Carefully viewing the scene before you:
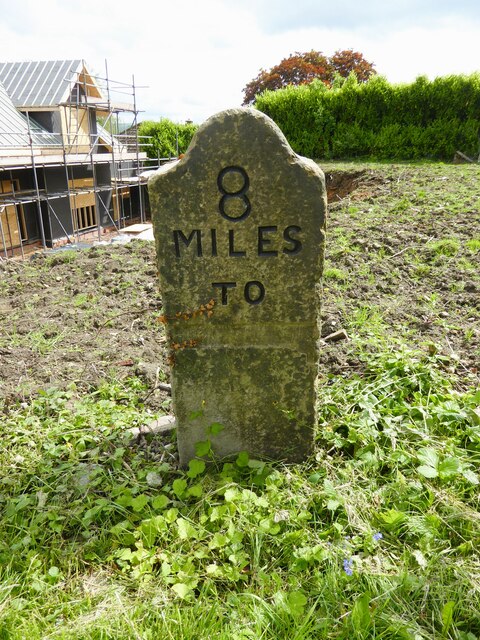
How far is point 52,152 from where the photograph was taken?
52.4 feet

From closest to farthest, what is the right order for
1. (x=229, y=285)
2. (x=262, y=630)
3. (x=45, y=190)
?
(x=262, y=630)
(x=229, y=285)
(x=45, y=190)

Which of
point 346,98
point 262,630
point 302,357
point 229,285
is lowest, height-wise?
point 262,630

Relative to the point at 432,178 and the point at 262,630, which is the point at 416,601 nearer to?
the point at 262,630

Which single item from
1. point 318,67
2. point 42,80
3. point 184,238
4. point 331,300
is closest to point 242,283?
point 184,238

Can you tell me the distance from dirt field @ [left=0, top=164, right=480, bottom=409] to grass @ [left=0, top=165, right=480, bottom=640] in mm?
216

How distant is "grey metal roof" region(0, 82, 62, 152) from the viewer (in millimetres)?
14670

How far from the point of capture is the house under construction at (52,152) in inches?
580

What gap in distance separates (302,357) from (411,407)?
75cm

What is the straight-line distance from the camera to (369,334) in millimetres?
3516

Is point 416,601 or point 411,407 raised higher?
point 411,407

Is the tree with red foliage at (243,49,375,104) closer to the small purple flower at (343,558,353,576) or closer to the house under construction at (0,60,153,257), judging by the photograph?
the house under construction at (0,60,153,257)

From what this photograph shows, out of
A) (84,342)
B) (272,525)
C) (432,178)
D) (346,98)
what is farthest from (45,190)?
(272,525)

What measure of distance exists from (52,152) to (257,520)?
1703 centimetres

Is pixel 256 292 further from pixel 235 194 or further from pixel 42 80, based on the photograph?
pixel 42 80
